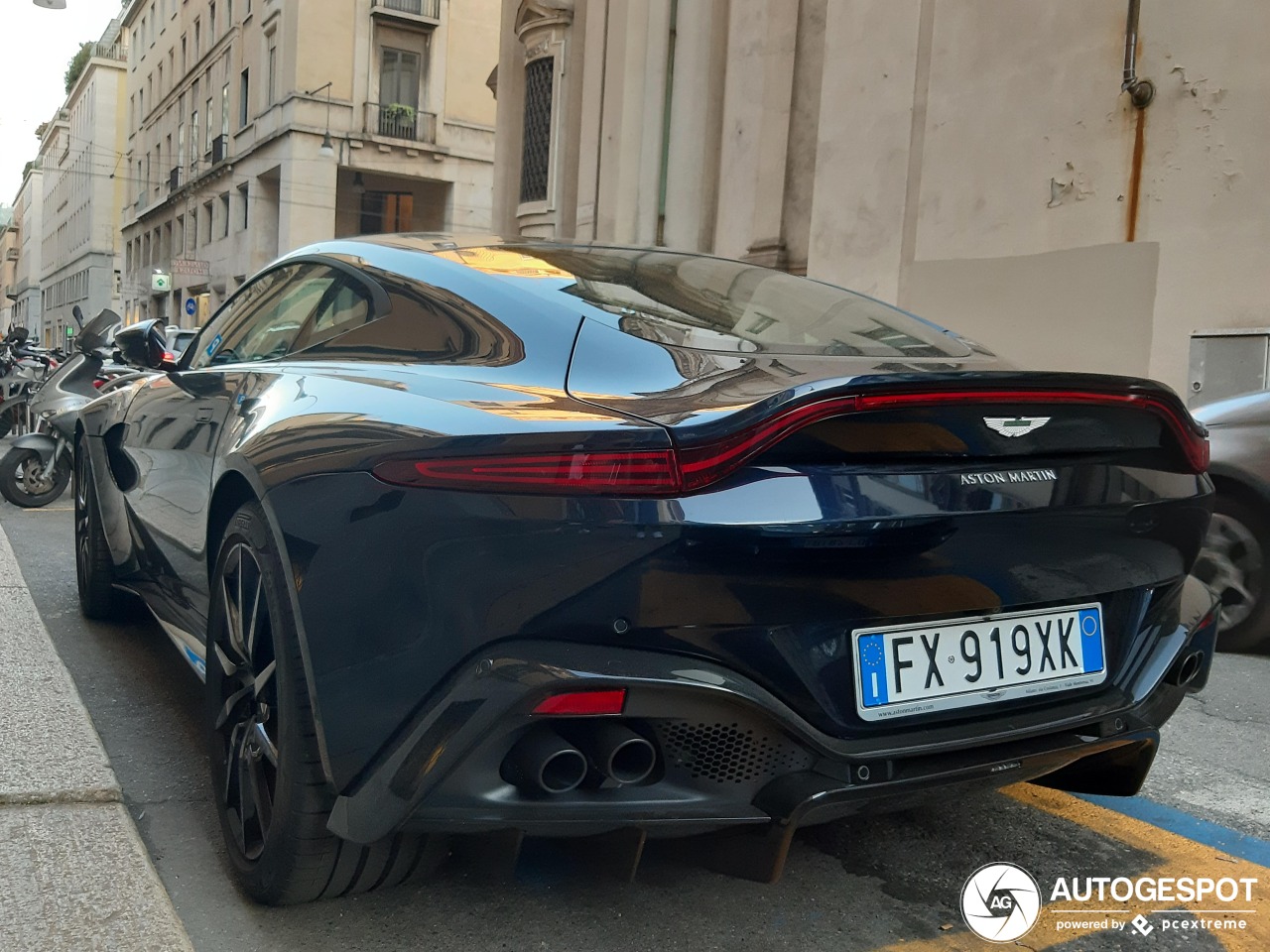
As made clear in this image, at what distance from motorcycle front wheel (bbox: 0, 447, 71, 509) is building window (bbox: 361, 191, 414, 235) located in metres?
28.1

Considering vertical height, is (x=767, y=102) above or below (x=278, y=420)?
above

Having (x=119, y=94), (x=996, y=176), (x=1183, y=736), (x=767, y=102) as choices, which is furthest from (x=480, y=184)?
(x=119, y=94)

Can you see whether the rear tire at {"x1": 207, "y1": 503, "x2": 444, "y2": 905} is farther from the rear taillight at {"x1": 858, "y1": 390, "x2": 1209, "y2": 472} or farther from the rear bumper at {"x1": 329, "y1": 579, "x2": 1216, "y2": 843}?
the rear taillight at {"x1": 858, "y1": 390, "x2": 1209, "y2": 472}

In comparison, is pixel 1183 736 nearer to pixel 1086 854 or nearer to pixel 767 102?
pixel 1086 854

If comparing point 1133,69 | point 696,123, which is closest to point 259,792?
point 1133,69

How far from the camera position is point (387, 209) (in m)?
35.2

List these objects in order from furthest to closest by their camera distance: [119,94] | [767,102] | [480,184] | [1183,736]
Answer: [119,94] → [480,184] → [767,102] → [1183,736]

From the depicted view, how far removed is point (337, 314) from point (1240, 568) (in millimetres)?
3609

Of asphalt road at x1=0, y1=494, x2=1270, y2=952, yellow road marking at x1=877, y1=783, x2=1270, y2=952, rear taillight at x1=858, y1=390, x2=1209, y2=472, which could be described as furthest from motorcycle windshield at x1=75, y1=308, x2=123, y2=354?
rear taillight at x1=858, y1=390, x2=1209, y2=472

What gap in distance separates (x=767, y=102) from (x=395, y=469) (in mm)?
11853

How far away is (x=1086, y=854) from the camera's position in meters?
2.61

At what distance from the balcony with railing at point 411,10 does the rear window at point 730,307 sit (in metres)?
32.7

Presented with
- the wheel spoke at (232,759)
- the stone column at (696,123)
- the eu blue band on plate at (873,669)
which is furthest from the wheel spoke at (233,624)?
the stone column at (696,123)

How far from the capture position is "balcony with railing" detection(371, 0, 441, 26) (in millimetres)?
32656
